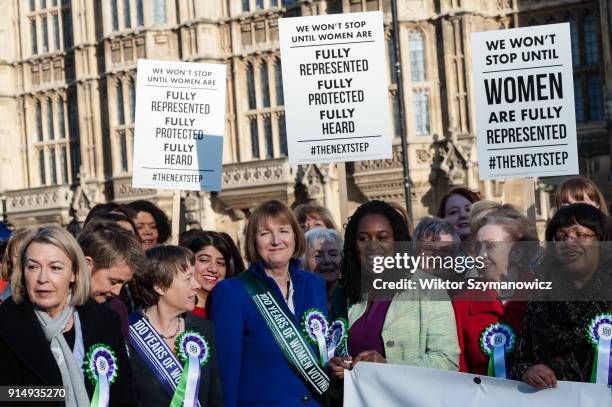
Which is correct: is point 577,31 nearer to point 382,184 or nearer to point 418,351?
point 382,184

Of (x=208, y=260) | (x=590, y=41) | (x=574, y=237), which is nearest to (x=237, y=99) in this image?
(x=590, y=41)

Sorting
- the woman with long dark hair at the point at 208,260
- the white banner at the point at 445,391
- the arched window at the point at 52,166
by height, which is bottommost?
the white banner at the point at 445,391

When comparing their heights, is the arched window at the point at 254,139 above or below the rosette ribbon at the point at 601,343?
above

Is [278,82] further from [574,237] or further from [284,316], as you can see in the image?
[574,237]

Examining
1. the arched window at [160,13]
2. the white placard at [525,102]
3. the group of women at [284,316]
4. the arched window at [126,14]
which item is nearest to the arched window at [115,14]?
the arched window at [126,14]

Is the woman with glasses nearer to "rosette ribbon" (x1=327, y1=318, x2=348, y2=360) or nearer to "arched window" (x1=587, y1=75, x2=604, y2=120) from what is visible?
"rosette ribbon" (x1=327, y1=318, x2=348, y2=360)

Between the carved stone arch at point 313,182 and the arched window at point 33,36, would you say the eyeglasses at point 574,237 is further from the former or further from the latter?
the arched window at point 33,36

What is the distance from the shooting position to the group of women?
17.3 feet

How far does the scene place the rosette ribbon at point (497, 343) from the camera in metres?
5.64

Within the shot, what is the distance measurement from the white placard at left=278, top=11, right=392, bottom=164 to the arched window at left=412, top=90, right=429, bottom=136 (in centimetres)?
1545

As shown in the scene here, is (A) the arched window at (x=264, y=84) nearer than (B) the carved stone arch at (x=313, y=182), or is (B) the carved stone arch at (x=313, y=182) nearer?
(B) the carved stone arch at (x=313, y=182)

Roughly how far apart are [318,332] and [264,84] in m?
22.7

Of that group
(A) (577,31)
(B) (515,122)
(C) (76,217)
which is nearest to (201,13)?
(C) (76,217)

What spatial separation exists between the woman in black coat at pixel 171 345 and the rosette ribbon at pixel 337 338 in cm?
57
